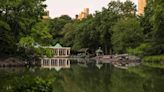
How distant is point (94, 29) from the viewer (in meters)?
86.1

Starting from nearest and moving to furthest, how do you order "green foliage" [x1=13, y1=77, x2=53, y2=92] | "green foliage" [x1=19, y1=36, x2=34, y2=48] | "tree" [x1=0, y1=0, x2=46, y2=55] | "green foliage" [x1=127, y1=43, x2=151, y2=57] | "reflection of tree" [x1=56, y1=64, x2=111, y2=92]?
"green foliage" [x1=13, y1=77, x2=53, y2=92] < "reflection of tree" [x1=56, y1=64, x2=111, y2=92] < "green foliage" [x1=19, y1=36, x2=34, y2=48] < "tree" [x1=0, y1=0, x2=46, y2=55] < "green foliage" [x1=127, y1=43, x2=151, y2=57]

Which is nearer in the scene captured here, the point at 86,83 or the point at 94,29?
the point at 86,83

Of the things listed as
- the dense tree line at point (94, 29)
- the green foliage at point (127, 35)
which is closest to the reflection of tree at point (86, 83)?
the dense tree line at point (94, 29)

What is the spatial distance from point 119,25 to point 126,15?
8.02 meters

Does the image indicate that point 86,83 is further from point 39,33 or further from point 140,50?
point 140,50

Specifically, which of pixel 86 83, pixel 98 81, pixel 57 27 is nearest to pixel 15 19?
pixel 98 81

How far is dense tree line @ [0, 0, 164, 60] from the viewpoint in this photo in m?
47.7

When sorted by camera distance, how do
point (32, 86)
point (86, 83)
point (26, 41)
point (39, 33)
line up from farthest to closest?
point (39, 33) < point (26, 41) < point (86, 83) < point (32, 86)

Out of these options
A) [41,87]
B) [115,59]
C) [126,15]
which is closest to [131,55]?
[115,59]

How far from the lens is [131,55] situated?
2623 inches

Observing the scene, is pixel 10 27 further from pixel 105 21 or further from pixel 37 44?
pixel 105 21

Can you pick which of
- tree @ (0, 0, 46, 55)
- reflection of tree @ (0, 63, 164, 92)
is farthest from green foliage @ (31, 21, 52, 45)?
reflection of tree @ (0, 63, 164, 92)

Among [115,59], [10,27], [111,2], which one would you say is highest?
[111,2]

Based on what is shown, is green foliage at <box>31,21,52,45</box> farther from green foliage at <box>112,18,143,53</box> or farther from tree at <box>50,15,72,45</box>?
tree at <box>50,15,72,45</box>
